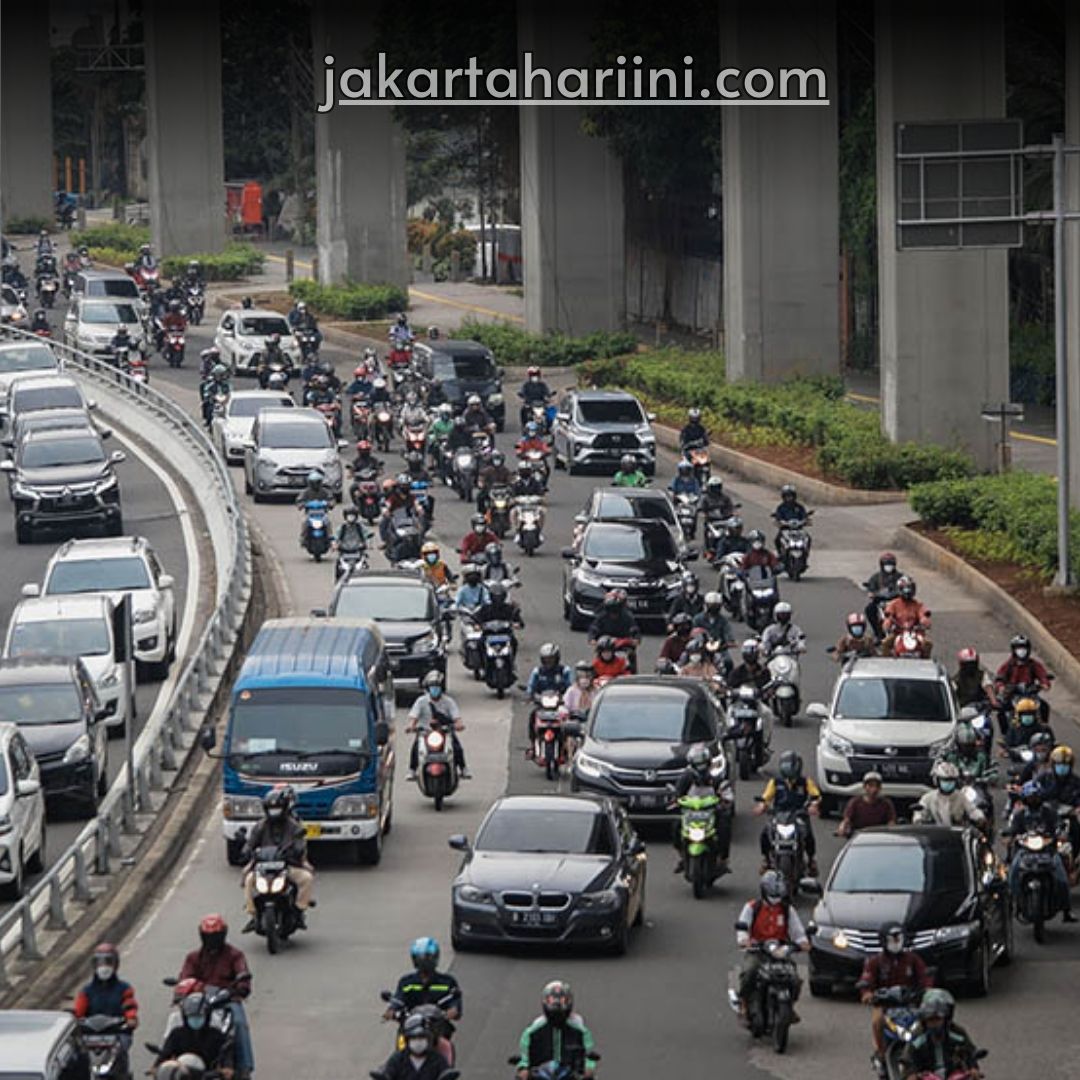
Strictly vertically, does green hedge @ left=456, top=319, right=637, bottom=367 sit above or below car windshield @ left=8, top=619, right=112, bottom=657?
above

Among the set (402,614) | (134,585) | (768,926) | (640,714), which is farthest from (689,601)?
(768,926)

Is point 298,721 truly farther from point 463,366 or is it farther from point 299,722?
point 463,366

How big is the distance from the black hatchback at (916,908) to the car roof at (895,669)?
22.6ft

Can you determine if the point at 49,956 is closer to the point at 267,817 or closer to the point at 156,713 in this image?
the point at 267,817

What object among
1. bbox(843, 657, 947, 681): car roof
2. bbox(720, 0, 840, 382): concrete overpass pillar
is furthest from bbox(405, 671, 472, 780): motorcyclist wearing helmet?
Result: bbox(720, 0, 840, 382): concrete overpass pillar

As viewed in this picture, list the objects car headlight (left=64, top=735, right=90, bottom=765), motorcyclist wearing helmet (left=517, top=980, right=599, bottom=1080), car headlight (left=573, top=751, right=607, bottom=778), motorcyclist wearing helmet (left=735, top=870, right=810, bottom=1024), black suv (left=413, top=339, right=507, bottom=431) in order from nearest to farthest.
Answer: motorcyclist wearing helmet (left=517, top=980, right=599, bottom=1080)
motorcyclist wearing helmet (left=735, top=870, right=810, bottom=1024)
car headlight (left=573, top=751, right=607, bottom=778)
car headlight (left=64, top=735, right=90, bottom=765)
black suv (left=413, top=339, right=507, bottom=431)

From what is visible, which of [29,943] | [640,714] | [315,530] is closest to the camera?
[29,943]

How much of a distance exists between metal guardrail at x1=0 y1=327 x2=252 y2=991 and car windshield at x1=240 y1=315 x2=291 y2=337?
2184 centimetres

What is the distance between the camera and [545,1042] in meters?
19.8

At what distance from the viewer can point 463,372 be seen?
6556 centimetres

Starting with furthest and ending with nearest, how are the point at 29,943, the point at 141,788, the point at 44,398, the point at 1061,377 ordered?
the point at 44,398 → the point at 1061,377 → the point at 141,788 → the point at 29,943

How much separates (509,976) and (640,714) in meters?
6.37

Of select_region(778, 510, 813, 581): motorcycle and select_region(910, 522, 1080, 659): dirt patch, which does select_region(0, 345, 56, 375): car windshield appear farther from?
select_region(910, 522, 1080, 659): dirt patch

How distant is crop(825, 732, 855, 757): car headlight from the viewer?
103ft
